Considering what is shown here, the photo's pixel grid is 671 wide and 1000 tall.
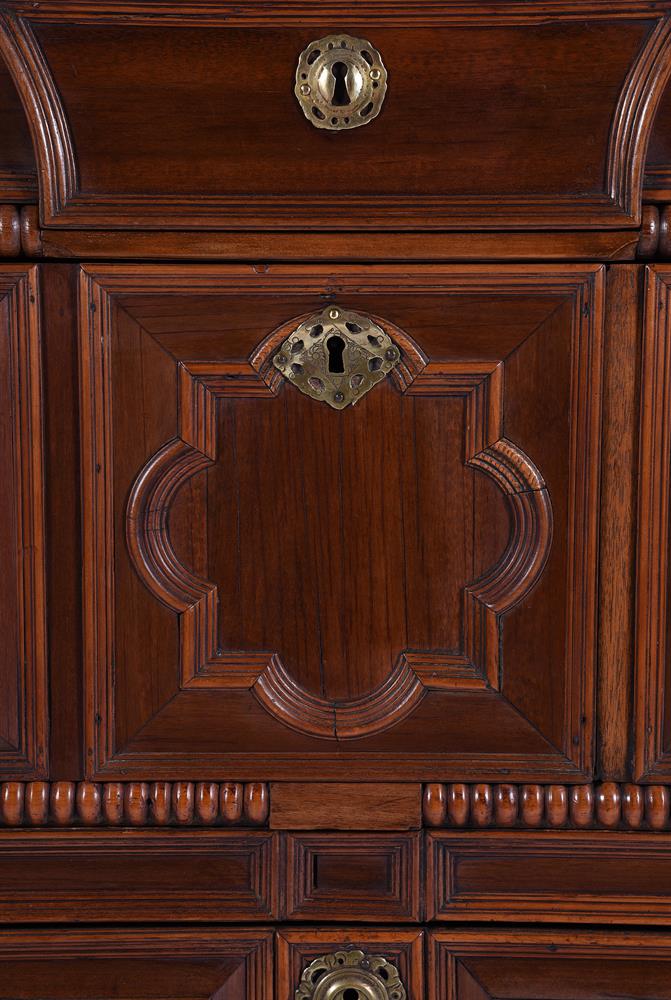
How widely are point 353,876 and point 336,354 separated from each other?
1.12ft

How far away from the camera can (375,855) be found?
548 mm

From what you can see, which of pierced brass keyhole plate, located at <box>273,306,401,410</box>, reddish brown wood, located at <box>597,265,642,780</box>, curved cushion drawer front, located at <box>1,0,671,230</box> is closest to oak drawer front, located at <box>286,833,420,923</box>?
reddish brown wood, located at <box>597,265,642,780</box>

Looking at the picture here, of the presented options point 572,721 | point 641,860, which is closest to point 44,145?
point 572,721

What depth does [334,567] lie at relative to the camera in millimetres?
531

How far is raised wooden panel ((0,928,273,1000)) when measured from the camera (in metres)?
0.54

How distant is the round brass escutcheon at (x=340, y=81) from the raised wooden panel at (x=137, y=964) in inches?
20.1

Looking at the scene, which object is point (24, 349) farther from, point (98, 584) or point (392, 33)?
point (392, 33)

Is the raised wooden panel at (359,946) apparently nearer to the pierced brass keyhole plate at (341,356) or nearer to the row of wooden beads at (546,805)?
the row of wooden beads at (546,805)

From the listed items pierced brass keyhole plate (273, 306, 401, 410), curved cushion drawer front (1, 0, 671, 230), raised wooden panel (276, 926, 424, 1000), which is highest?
curved cushion drawer front (1, 0, 671, 230)

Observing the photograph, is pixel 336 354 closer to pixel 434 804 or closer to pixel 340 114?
pixel 340 114

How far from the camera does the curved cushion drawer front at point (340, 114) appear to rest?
467 mm

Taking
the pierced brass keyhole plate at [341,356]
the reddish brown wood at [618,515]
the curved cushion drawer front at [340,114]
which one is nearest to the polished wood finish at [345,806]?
the reddish brown wood at [618,515]

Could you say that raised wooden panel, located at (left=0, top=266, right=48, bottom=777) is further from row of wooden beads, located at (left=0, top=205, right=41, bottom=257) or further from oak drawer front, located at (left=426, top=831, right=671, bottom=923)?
oak drawer front, located at (left=426, top=831, right=671, bottom=923)

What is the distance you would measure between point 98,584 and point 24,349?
0.15 metres
